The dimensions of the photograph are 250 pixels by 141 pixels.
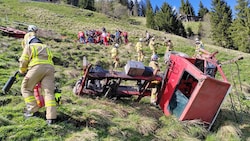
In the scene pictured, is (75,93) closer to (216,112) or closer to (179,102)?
(179,102)

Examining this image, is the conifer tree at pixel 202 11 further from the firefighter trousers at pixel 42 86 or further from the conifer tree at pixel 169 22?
the firefighter trousers at pixel 42 86

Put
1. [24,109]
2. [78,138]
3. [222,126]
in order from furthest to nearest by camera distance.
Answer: [222,126], [24,109], [78,138]

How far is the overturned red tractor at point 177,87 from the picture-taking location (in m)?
7.48

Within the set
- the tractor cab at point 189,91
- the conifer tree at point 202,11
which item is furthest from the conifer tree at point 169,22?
the tractor cab at point 189,91

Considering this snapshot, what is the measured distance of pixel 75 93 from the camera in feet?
28.2

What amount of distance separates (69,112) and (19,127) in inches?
55.6

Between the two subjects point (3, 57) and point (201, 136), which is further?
point (3, 57)

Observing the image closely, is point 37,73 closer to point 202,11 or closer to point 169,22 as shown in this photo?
point 169,22

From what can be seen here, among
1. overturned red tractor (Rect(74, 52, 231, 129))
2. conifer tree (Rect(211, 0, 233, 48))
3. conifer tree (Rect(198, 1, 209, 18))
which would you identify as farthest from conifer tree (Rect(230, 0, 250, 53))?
overturned red tractor (Rect(74, 52, 231, 129))

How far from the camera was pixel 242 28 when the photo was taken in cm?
4606

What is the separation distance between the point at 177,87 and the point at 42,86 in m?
3.65

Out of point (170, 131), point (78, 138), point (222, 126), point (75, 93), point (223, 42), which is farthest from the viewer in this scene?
point (223, 42)

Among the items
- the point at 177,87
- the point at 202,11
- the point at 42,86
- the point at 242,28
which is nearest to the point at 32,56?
the point at 42,86

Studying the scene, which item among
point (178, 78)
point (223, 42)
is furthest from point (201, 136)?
point (223, 42)
